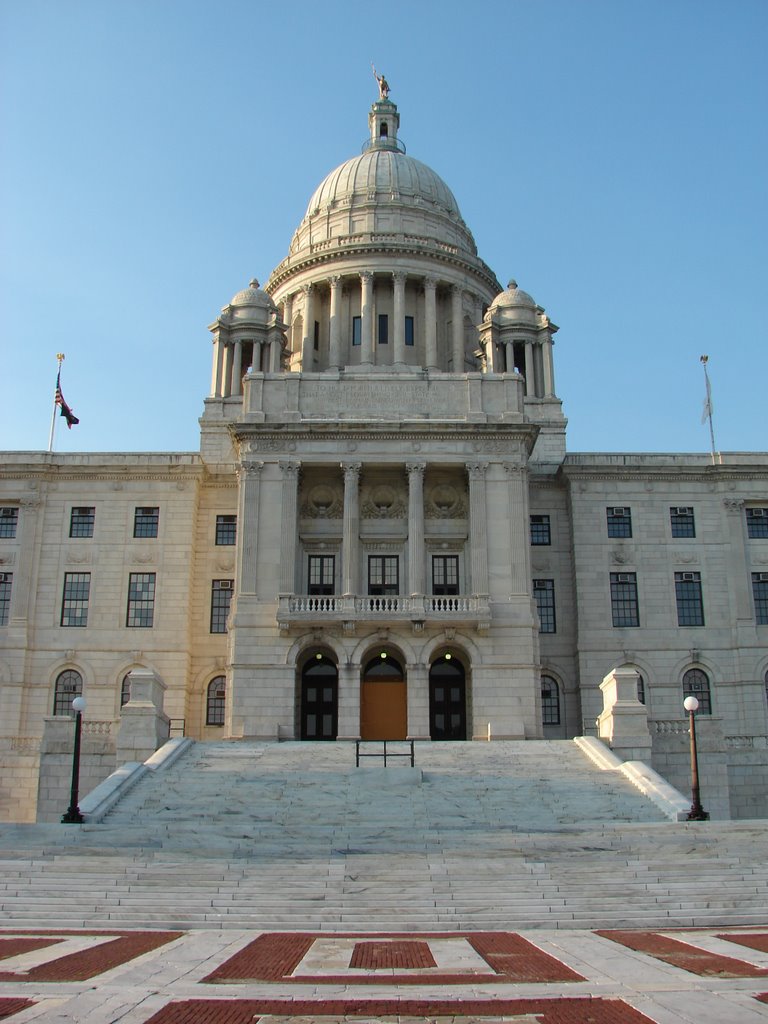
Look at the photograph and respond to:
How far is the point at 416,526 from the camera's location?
1727 inches

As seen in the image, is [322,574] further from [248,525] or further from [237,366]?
[237,366]

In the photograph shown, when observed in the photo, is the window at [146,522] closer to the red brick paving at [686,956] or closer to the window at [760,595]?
the window at [760,595]

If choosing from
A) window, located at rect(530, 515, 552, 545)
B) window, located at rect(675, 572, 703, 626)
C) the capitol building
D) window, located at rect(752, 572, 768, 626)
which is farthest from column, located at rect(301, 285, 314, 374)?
window, located at rect(752, 572, 768, 626)

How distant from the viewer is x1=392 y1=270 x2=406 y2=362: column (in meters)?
61.2

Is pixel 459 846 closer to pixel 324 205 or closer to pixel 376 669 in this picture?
pixel 376 669

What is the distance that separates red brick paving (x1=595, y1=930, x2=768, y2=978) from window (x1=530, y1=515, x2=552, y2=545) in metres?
33.7

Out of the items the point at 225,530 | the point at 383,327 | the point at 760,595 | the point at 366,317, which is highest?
the point at 383,327

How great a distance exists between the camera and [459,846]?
24594 mm

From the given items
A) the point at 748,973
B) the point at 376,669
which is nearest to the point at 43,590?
the point at 376,669


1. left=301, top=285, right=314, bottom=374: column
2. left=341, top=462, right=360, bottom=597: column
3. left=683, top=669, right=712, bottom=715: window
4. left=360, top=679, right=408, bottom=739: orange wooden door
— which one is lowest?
left=360, top=679, right=408, bottom=739: orange wooden door

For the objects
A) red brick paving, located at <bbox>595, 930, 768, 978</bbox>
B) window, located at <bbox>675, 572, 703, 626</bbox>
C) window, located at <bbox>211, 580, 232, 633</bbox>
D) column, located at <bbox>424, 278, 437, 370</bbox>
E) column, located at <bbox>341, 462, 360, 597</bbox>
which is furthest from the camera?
column, located at <bbox>424, 278, 437, 370</bbox>

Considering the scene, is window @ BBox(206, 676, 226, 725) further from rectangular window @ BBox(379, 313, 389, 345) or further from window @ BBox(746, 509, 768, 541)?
window @ BBox(746, 509, 768, 541)

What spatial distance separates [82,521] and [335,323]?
2028 cm

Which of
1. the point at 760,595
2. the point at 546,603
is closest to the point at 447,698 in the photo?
the point at 546,603
